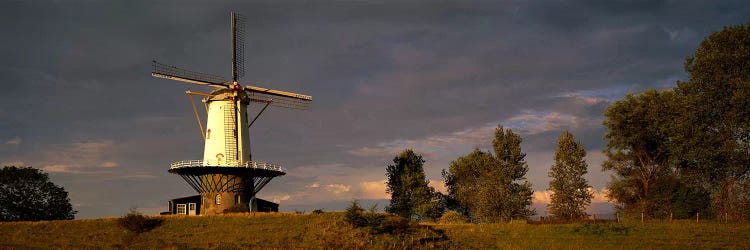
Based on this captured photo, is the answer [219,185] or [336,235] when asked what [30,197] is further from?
[336,235]

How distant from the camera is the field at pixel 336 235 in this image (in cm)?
4584

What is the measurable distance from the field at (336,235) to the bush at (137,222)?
52 centimetres

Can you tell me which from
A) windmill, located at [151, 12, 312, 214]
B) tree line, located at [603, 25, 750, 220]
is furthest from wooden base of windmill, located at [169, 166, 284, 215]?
tree line, located at [603, 25, 750, 220]

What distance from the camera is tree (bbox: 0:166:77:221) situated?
6950 centimetres

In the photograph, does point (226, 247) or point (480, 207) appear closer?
point (226, 247)

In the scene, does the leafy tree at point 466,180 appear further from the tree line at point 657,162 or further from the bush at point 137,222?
the bush at point 137,222

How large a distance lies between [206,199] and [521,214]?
130 ft

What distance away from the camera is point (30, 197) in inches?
2805

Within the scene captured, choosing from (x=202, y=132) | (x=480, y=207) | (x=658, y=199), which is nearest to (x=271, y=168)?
(x=202, y=132)

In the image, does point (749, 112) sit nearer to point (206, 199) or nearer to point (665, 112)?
point (665, 112)

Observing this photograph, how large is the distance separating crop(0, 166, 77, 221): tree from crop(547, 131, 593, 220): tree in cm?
5897

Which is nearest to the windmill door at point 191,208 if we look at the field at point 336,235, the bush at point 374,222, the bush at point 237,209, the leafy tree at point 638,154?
the bush at point 237,209

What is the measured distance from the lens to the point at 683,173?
71.9m

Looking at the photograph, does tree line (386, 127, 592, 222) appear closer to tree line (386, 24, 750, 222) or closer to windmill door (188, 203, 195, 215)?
tree line (386, 24, 750, 222)
